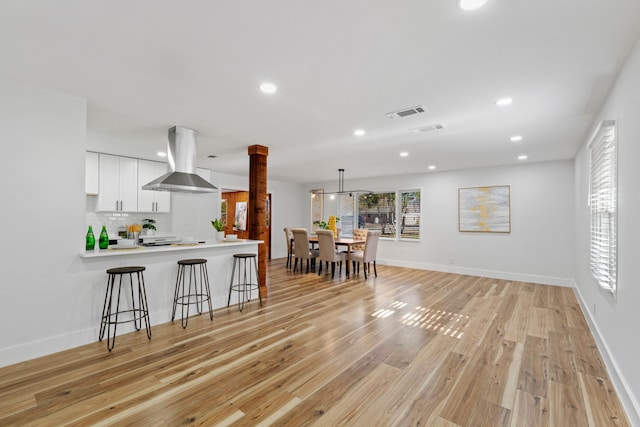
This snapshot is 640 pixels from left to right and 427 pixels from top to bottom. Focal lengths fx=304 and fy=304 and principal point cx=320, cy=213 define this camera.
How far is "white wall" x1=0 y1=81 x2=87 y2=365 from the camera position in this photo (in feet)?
8.27

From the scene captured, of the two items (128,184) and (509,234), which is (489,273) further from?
(128,184)

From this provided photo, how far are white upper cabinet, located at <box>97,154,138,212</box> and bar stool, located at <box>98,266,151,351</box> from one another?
2.77 meters

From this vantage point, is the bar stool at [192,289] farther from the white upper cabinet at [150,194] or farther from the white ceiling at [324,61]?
the white upper cabinet at [150,194]

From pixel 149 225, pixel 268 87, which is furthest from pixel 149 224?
pixel 268 87

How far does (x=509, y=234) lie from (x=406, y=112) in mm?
4430

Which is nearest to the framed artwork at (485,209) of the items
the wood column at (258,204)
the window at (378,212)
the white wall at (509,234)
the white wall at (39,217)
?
the white wall at (509,234)

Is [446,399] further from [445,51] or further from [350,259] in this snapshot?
[350,259]

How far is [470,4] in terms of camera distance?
1563 mm

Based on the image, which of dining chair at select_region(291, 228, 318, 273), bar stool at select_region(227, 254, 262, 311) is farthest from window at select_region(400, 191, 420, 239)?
bar stool at select_region(227, 254, 262, 311)

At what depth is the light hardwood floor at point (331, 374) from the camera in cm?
190

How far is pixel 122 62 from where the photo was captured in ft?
7.31

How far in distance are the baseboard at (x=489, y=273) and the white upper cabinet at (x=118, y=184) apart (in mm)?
5882

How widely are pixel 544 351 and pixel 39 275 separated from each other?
4632 millimetres

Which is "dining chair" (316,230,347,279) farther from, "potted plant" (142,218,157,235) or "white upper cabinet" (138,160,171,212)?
"potted plant" (142,218,157,235)
